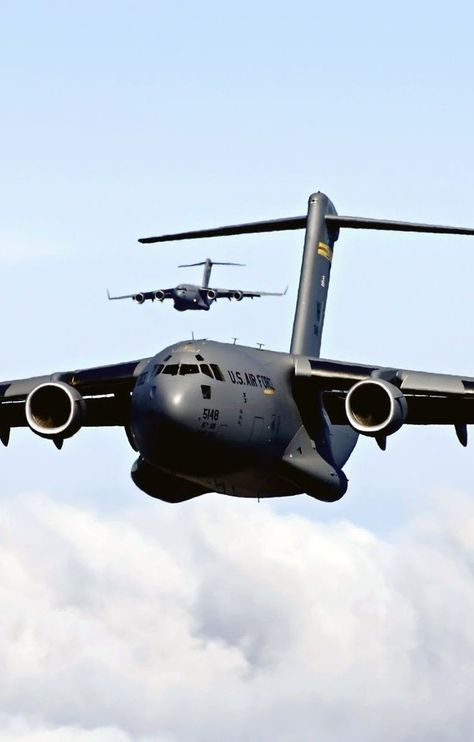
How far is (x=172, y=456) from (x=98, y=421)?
22.1 feet

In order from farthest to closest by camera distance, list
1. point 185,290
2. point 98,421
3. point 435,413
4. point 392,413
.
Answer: point 185,290
point 98,421
point 435,413
point 392,413

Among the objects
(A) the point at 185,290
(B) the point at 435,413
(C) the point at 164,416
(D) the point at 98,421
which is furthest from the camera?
(A) the point at 185,290

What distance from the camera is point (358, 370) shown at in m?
27.4

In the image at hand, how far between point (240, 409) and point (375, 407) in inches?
92.4

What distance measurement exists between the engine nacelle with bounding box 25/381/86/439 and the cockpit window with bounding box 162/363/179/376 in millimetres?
3040

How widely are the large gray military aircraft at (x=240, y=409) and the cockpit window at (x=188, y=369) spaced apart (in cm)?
2

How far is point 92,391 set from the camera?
29.0 metres

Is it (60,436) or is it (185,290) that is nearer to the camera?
(60,436)

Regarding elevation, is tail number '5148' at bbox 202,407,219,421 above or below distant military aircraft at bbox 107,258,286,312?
below

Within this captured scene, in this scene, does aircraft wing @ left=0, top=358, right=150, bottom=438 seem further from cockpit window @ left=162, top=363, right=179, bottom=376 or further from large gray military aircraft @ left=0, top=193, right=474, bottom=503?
cockpit window @ left=162, top=363, right=179, bottom=376

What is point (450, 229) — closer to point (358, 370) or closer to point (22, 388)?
point (358, 370)

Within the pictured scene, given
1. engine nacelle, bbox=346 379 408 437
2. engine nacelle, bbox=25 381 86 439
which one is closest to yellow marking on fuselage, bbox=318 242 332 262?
engine nacelle, bbox=346 379 408 437

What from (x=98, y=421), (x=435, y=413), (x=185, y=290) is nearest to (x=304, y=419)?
(x=435, y=413)

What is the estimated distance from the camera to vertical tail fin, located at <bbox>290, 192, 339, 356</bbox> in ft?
106
